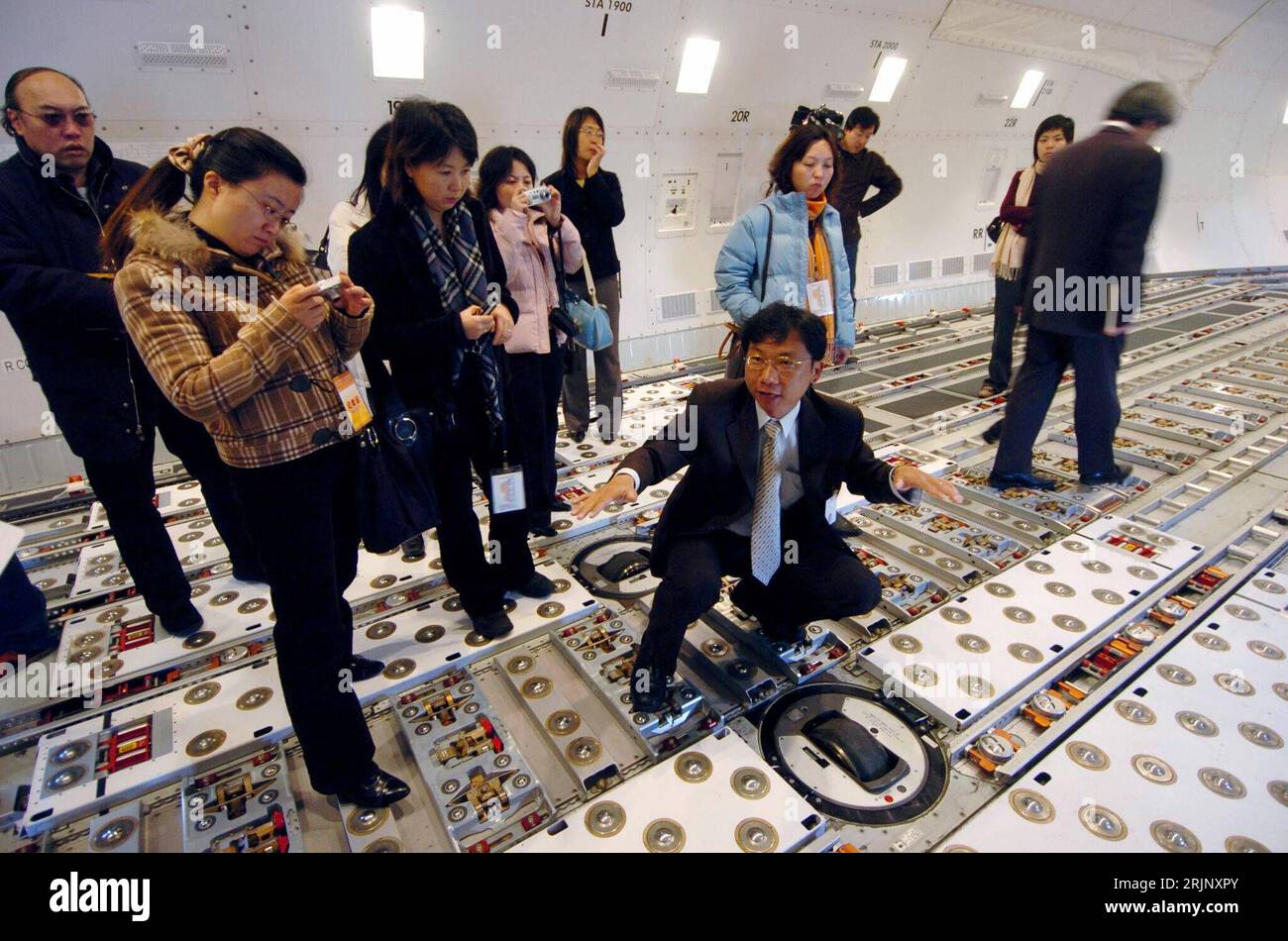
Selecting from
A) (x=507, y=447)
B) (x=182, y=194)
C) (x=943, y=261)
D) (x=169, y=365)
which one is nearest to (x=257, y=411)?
A: (x=169, y=365)

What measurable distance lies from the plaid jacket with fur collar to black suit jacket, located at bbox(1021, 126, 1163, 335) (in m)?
3.66

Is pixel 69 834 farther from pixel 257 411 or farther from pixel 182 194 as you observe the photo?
pixel 182 194

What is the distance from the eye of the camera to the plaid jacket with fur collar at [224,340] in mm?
1492

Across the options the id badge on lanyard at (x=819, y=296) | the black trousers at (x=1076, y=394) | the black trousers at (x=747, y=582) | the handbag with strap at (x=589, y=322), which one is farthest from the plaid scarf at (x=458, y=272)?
the black trousers at (x=1076, y=394)

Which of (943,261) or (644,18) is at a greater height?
(644,18)

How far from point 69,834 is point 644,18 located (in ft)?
19.0

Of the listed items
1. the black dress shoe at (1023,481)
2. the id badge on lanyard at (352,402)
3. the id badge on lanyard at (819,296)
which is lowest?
the black dress shoe at (1023,481)

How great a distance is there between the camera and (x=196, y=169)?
1560mm

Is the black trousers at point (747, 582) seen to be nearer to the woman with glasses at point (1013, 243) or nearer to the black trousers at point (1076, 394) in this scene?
the black trousers at point (1076, 394)

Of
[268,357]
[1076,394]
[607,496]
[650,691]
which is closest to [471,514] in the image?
[607,496]

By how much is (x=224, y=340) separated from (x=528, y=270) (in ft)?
5.71

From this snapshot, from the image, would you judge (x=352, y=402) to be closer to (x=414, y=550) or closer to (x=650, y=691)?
(x=650, y=691)

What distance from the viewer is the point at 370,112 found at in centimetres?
466

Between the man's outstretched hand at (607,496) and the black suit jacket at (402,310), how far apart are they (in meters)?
0.75
